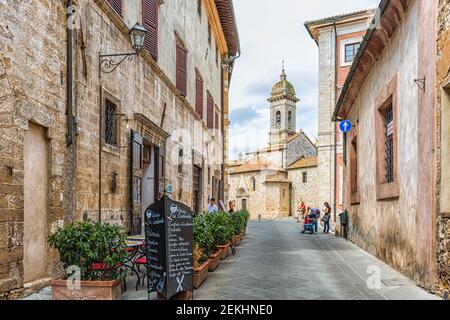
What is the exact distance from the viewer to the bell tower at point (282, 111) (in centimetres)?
6631

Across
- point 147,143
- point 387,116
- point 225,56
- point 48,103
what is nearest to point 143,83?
point 147,143

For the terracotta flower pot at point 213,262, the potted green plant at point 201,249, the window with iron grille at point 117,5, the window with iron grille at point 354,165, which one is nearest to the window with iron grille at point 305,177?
the window with iron grille at point 354,165

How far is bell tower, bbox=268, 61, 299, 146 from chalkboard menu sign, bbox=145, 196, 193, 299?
60139mm

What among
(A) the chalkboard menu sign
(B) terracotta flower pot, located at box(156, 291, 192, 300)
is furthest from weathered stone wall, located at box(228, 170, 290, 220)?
(A) the chalkboard menu sign

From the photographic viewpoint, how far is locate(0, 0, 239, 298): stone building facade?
5.54 metres

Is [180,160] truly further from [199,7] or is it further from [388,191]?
[388,191]

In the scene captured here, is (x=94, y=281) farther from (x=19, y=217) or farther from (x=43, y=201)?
(x=43, y=201)

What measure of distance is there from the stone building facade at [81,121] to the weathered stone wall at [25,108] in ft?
0.04

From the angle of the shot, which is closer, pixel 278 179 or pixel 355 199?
pixel 355 199

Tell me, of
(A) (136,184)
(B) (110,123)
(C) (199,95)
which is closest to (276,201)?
(C) (199,95)

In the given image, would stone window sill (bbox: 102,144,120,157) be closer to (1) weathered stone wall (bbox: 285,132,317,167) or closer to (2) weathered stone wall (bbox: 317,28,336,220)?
(2) weathered stone wall (bbox: 317,28,336,220)

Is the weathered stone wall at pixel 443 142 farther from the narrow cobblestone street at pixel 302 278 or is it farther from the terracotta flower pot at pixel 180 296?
the terracotta flower pot at pixel 180 296

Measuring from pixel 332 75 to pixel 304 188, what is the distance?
23.7 metres

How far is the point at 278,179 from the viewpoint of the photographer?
172 ft
